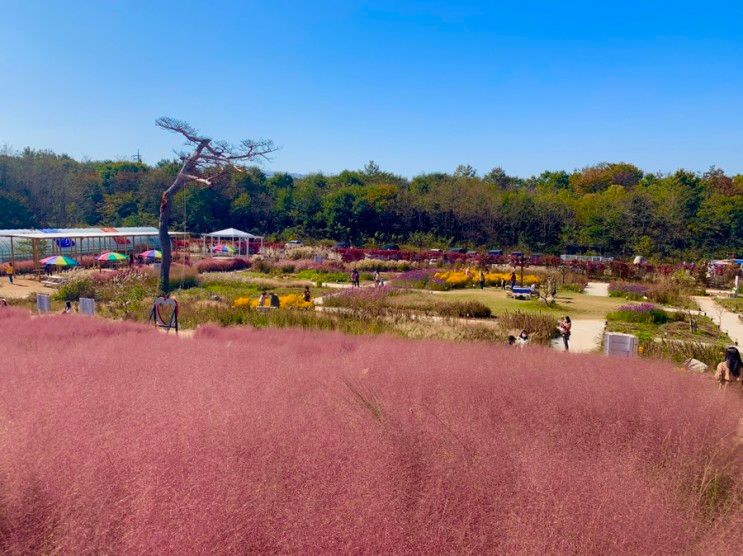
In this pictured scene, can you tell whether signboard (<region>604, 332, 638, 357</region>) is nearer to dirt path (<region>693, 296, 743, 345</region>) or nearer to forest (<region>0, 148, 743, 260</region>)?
dirt path (<region>693, 296, 743, 345</region>)

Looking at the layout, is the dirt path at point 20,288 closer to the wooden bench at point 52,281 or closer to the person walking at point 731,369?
the wooden bench at point 52,281

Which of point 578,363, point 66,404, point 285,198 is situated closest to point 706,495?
point 578,363

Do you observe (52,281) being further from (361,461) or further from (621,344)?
(361,461)

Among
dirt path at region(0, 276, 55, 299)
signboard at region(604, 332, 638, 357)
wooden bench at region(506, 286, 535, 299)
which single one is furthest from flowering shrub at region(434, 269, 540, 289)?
dirt path at region(0, 276, 55, 299)

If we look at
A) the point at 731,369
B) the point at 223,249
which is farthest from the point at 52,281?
the point at 731,369

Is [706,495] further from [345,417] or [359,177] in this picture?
[359,177]

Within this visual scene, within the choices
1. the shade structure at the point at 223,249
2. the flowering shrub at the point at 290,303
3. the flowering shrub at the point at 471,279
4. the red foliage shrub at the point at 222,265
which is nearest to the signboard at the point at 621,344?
the flowering shrub at the point at 290,303
